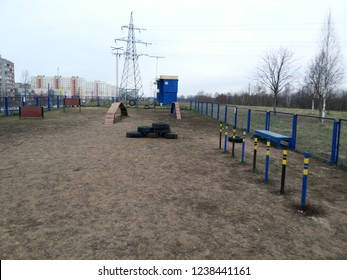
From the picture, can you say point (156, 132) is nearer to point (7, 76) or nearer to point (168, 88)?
point (168, 88)

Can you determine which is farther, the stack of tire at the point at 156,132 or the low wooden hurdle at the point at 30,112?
the low wooden hurdle at the point at 30,112

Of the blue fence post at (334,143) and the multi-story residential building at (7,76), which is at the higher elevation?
the multi-story residential building at (7,76)

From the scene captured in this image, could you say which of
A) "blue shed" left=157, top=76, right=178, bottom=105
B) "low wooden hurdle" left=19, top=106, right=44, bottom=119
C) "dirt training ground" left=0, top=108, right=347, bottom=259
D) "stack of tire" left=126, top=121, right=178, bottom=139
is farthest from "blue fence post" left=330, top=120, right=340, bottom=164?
Answer: "blue shed" left=157, top=76, right=178, bottom=105

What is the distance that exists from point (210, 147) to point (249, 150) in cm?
147

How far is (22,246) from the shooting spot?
3.55m

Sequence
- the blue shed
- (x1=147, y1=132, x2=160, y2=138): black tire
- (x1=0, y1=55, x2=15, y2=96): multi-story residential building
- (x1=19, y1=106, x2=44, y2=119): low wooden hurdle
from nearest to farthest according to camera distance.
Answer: (x1=147, y1=132, x2=160, y2=138): black tire → (x1=19, y1=106, x2=44, y2=119): low wooden hurdle → the blue shed → (x1=0, y1=55, x2=15, y2=96): multi-story residential building

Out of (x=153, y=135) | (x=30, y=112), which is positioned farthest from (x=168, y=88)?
(x=153, y=135)

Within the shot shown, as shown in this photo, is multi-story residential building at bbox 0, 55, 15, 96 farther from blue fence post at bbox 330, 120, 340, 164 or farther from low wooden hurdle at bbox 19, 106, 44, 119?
blue fence post at bbox 330, 120, 340, 164

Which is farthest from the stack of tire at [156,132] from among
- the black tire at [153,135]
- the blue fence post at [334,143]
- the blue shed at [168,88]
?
the blue shed at [168,88]

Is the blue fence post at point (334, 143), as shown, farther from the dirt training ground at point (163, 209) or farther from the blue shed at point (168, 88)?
the blue shed at point (168, 88)

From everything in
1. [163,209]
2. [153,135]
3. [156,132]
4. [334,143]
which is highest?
[334,143]

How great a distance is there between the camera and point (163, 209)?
480 centimetres

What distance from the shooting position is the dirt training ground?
3.59m

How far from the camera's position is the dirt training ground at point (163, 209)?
3588 millimetres
